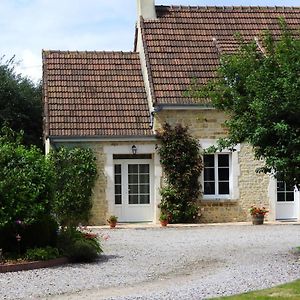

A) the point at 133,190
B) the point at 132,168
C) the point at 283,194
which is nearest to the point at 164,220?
the point at 133,190

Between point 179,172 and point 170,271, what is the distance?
35.3ft

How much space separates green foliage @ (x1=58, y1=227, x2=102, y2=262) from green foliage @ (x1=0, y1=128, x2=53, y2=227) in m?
0.78

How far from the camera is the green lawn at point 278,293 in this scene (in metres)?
10.6

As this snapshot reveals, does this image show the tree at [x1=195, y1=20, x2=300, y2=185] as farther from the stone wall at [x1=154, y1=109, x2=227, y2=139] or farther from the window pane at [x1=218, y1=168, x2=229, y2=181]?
the window pane at [x1=218, y1=168, x2=229, y2=181]

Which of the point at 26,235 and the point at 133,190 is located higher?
the point at 133,190

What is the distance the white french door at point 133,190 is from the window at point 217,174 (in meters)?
1.84

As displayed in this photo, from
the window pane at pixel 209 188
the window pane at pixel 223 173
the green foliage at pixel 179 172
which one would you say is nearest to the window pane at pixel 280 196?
the window pane at pixel 223 173

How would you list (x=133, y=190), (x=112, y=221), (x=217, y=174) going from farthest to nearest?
(x=133, y=190)
(x=217, y=174)
(x=112, y=221)

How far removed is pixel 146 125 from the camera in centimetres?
2484

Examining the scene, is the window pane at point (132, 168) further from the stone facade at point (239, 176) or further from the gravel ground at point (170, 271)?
the gravel ground at point (170, 271)

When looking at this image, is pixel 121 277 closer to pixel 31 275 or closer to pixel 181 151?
pixel 31 275

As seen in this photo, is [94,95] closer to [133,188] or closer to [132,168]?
[132,168]

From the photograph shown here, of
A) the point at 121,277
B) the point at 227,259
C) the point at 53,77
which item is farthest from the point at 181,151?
A: the point at 121,277

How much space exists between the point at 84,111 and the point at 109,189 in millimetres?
2725
